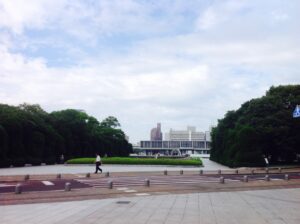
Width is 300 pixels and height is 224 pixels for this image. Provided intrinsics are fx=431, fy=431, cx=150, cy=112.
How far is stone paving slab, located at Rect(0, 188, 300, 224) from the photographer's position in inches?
494

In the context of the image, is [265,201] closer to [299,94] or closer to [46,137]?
[299,94]

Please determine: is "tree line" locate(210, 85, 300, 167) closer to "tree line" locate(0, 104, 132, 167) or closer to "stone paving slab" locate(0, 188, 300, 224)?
"tree line" locate(0, 104, 132, 167)

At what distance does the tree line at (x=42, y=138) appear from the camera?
54.2m

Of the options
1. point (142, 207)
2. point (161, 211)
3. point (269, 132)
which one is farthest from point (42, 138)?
point (161, 211)

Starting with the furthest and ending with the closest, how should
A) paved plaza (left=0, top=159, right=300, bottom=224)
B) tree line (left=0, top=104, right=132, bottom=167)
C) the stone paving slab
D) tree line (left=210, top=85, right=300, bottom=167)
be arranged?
tree line (left=0, top=104, right=132, bottom=167)
tree line (left=210, top=85, right=300, bottom=167)
paved plaza (left=0, top=159, right=300, bottom=224)
the stone paving slab

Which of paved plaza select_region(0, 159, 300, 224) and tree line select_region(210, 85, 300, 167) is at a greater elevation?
tree line select_region(210, 85, 300, 167)

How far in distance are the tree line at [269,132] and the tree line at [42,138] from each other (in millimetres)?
26352

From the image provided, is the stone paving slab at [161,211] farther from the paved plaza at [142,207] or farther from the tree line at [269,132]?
the tree line at [269,132]

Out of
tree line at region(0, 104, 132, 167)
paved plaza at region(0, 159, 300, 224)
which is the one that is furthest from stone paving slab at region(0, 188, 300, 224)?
tree line at region(0, 104, 132, 167)

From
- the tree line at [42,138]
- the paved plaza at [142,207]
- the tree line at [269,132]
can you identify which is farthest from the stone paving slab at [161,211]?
the tree line at [42,138]

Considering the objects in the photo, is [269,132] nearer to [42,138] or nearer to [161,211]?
[42,138]

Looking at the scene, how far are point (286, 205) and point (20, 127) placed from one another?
45105 millimetres

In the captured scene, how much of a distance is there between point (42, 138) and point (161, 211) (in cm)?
4940

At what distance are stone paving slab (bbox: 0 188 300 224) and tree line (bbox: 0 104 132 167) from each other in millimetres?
37059
